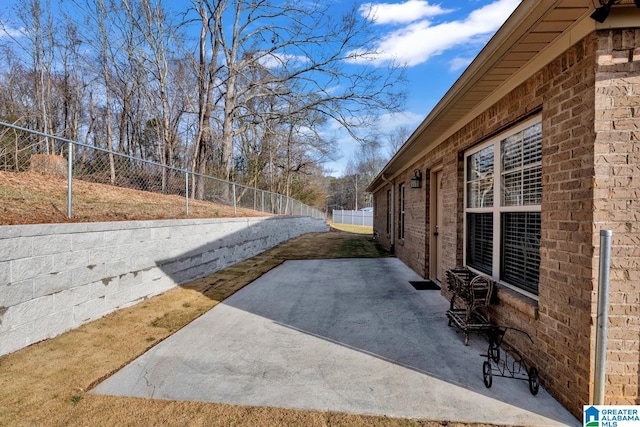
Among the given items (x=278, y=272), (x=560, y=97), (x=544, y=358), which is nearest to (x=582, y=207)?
(x=560, y=97)

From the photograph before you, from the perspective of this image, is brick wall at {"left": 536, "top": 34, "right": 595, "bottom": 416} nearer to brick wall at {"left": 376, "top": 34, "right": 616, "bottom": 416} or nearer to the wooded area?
brick wall at {"left": 376, "top": 34, "right": 616, "bottom": 416}

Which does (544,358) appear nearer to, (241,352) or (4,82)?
(241,352)

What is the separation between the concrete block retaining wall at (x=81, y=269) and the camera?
2.96 metres

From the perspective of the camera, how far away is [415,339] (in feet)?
11.3

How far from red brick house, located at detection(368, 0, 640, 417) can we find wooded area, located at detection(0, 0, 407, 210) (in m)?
9.06

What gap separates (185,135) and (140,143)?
317cm

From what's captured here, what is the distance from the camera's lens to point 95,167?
19.2 ft

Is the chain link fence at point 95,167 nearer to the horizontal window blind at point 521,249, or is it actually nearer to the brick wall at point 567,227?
the brick wall at point 567,227

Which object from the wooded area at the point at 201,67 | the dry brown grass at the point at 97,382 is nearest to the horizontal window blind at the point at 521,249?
the dry brown grass at the point at 97,382

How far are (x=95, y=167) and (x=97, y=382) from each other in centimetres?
460

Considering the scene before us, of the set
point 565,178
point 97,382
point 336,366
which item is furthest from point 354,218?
point 97,382

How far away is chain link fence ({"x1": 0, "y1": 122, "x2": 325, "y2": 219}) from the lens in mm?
4137

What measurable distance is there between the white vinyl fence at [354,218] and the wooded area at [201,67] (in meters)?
21.2

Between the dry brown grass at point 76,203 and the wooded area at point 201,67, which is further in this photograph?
the wooded area at point 201,67
